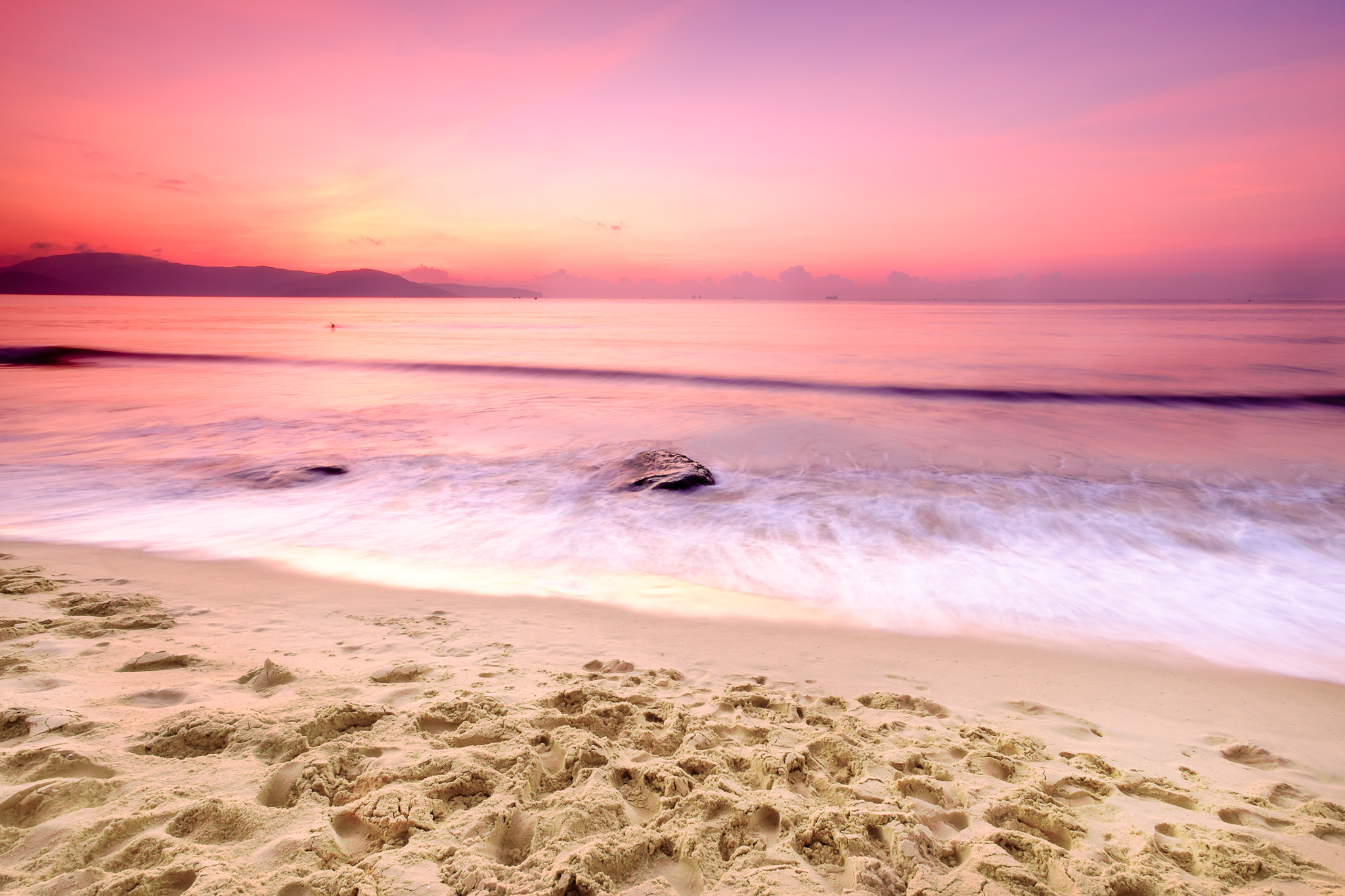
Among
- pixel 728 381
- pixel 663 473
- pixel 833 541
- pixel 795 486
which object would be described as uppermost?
pixel 728 381

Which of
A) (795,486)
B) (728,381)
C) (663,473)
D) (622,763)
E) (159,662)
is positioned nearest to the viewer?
(622,763)

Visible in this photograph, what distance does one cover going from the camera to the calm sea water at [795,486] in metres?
4.92

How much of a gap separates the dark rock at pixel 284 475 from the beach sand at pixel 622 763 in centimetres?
383

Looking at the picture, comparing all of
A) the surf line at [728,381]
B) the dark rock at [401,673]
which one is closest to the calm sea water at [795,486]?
the surf line at [728,381]

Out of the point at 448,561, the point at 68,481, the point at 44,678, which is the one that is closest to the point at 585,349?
the point at 68,481

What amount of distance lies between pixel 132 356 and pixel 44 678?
27.1 metres

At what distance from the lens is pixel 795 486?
7.93 meters

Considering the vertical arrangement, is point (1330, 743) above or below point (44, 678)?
below

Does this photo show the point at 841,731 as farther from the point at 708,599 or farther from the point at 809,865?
the point at 708,599

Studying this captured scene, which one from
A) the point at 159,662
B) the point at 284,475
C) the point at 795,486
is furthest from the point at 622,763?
the point at 284,475

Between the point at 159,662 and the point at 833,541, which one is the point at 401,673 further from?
the point at 833,541

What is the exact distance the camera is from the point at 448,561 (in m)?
5.27

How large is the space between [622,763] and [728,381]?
54.6 feet

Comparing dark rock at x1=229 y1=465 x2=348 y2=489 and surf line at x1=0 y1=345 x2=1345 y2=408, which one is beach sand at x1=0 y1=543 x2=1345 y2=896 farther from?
surf line at x1=0 y1=345 x2=1345 y2=408
